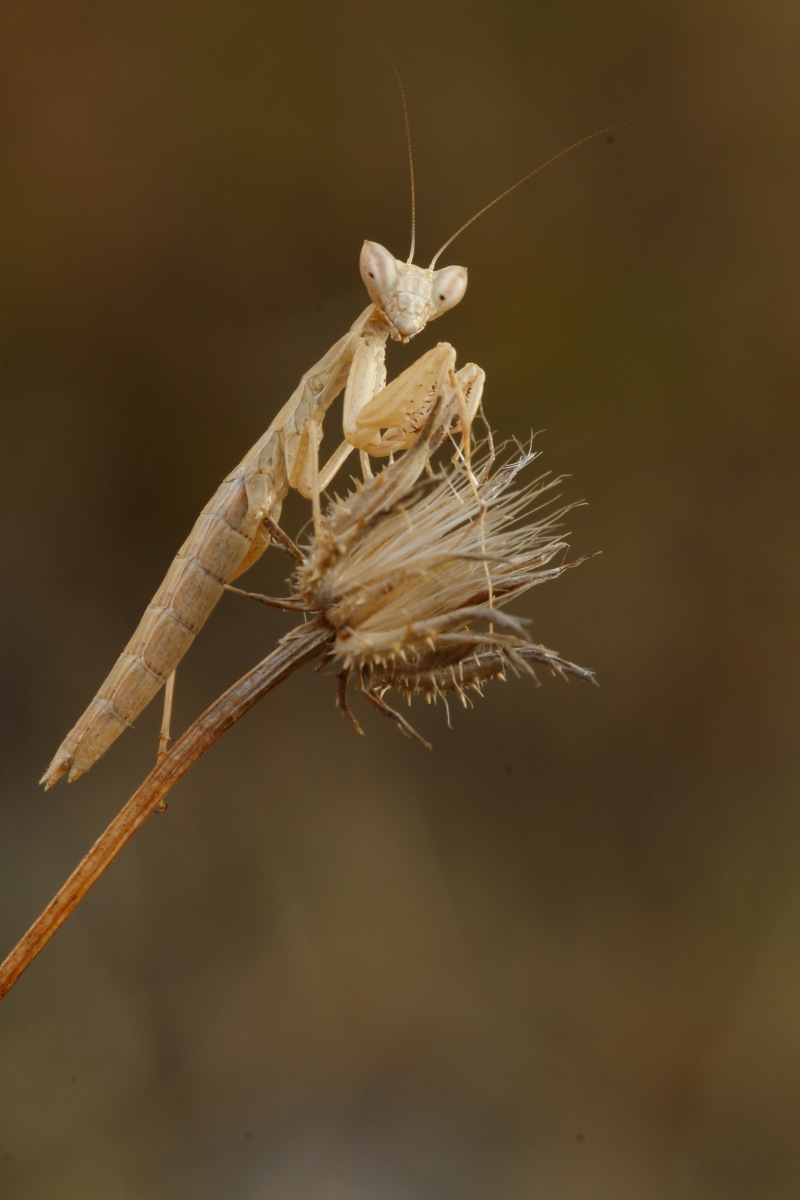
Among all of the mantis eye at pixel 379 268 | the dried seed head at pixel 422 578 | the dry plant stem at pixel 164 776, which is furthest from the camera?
the mantis eye at pixel 379 268

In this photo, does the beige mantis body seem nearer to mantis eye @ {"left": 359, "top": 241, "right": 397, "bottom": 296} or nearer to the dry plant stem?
mantis eye @ {"left": 359, "top": 241, "right": 397, "bottom": 296}

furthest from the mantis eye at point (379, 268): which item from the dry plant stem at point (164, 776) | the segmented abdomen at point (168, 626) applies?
the dry plant stem at point (164, 776)

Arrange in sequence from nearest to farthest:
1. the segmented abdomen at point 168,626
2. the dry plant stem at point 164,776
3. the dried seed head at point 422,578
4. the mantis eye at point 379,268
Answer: the dry plant stem at point 164,776
the dried seed head at point 422,578
the segmented abdomen at point 168,626
the mantis eye at point 379,268

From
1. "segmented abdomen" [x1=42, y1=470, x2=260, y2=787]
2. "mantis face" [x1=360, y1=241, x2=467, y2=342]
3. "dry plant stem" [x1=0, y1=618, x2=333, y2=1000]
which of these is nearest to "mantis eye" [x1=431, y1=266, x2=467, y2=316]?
"mantis face" [x1=360, y1=241, x2=467, y2=342]

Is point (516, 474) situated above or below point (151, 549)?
below

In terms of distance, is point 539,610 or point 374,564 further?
point 539,610

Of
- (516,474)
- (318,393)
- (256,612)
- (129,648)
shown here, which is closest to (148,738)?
(256,612)

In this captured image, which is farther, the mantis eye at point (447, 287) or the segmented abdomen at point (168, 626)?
the mantis eye at point (447, 287)

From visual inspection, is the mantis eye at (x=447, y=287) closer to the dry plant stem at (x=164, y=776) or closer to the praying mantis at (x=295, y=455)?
the praying mantis at (x=295, y=455)

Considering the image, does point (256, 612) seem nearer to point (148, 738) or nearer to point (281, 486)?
point (148, 738)
